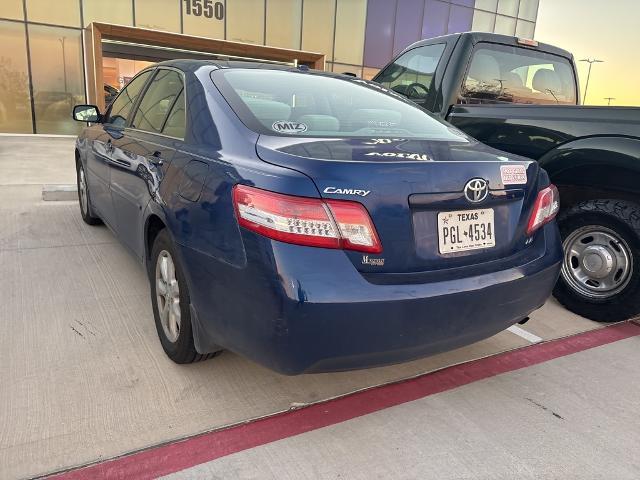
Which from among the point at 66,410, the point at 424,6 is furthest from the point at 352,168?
the point at 424,6

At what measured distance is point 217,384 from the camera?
99.3 inches

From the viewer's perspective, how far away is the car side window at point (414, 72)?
4.47 meters

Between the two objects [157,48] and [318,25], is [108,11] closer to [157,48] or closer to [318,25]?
[157,48]

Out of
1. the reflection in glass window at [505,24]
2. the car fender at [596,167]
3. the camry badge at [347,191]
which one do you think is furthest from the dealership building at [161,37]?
the camry badge at [347,191]

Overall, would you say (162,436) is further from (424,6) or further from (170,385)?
(424,6)

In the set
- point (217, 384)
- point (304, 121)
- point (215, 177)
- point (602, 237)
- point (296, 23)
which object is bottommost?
point (217, 384)

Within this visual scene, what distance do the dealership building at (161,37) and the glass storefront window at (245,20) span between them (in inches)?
1.3

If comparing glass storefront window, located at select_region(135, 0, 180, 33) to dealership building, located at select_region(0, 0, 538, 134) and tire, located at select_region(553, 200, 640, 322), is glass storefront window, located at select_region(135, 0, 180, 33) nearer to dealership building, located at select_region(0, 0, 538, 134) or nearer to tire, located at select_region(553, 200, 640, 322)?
dealership building, located at select_region(0, 0, 538, 134)

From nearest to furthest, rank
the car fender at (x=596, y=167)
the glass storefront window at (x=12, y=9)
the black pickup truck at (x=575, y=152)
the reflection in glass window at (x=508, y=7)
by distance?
the car fender at (x=596, y=167), the black pickup truck at (x=575, y=152), the glass storefront window at (x=12, y=9), the reflection in glass window at (x=508, y=7)

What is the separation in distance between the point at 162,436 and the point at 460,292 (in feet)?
4.59

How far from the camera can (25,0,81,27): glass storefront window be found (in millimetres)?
13938

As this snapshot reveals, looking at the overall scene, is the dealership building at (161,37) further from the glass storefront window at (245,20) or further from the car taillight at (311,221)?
the car taillight at (311,221)

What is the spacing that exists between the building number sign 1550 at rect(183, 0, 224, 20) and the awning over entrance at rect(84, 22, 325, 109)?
3.30 feet

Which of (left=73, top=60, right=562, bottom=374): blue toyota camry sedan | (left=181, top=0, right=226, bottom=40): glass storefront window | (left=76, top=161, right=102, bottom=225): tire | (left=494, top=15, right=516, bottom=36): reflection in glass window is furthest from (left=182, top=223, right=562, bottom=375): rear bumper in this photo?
(left=494, top=15, right=516, bottom=36): reflection in glass window
